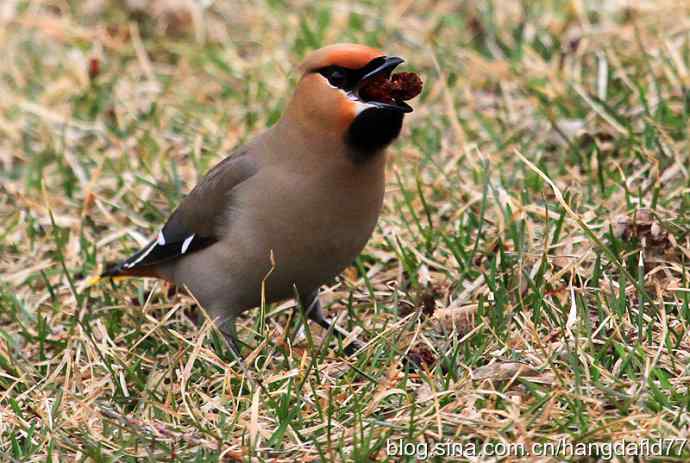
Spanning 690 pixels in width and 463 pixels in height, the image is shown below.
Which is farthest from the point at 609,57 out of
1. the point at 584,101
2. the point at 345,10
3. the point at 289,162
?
the point at 289,162

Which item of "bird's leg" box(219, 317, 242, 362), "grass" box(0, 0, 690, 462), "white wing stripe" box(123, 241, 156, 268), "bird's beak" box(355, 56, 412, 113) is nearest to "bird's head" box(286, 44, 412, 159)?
"bird's beak" box(355, 56, 412, 113)

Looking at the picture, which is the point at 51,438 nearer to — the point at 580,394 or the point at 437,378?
the point at 437,378

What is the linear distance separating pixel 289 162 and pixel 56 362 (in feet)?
3.85

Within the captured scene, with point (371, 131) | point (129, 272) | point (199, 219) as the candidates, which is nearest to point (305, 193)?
point (371, 131)

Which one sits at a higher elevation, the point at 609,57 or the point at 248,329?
the point at 609,57

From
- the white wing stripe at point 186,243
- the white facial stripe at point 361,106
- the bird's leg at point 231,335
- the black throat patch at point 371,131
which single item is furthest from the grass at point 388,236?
the white facial stripe at point 361,106

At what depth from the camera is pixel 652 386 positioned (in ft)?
11.7

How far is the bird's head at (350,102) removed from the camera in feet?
13.3

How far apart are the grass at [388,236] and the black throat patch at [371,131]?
0.61 metres

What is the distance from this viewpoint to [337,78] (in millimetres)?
4164

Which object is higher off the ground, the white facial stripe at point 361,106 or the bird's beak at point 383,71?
the bird's beak at point 383,71

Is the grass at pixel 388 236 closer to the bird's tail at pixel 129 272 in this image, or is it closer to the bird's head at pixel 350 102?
the bird's tail at pixel 129 272

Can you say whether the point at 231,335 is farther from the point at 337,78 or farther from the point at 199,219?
the point at 337,78

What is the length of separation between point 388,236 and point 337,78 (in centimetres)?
119
